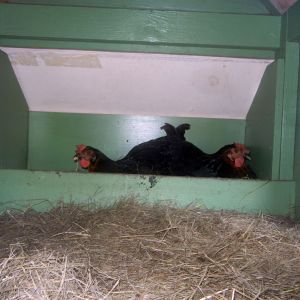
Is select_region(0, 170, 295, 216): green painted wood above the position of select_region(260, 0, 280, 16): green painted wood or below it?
below

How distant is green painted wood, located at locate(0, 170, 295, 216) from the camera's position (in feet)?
7.07

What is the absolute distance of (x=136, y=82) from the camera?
269 cm

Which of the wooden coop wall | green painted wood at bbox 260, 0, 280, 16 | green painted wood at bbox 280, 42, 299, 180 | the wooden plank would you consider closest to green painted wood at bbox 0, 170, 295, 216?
the wooden coop wall

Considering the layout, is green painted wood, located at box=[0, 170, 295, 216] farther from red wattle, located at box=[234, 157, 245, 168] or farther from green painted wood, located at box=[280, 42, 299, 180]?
red wattle, located at box=[234, 157, 245, 168]

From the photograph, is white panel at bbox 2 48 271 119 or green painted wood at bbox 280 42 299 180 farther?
white panel at bbox 2 48 271 119

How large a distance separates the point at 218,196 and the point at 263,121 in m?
0.70

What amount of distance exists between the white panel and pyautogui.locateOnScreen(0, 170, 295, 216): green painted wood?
0.83 m

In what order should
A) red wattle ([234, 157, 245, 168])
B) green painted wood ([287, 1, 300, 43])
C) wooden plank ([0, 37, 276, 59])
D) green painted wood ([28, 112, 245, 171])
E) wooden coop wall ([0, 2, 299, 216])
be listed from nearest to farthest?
green painted wood ([287, 1, 300, 43])
wooden coop wall ([0, 2, 299, 216])
wooden plank ([0, 37, 276, 59])
red wattle ([234, 157, 245, 168])
green painted wood ([28, 112, 245, 171])

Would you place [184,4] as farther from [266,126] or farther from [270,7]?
[266,126]

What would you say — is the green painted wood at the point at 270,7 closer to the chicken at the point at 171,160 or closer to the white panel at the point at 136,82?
the white panel at the point at 136,82

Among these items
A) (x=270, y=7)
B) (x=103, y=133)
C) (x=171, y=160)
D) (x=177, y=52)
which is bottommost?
(x=171, y=160)

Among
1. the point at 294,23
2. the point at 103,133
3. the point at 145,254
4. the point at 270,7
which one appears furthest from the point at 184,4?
the point at 145,254

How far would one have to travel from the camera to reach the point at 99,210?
2.05m

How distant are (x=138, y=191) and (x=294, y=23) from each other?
51.4 inches
